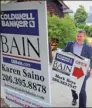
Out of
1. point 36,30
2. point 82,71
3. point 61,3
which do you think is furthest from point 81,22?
point 36,30

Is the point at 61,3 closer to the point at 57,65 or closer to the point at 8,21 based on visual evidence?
the point at 57,65

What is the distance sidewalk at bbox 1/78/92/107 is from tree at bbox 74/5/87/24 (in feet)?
2.11

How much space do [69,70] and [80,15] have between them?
1.96 ft

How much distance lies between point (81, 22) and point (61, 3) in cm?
32

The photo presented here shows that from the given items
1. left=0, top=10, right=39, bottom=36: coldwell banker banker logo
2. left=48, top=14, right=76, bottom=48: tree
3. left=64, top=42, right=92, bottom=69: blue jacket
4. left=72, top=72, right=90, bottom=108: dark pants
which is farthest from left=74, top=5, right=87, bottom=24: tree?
left=0, top=10, right=39, bottom=36: coldwell banker banker logo

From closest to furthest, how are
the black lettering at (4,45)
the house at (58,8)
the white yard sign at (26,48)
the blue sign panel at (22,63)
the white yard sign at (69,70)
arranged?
the white yard sign at (26,48) < the blue sign panel at (22,63) < the black lettering at (4,45) < the white yard sign at (69,70) < the house at (58,8)

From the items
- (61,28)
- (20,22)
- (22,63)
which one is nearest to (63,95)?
(61,28)

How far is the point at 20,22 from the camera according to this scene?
6.82 feet

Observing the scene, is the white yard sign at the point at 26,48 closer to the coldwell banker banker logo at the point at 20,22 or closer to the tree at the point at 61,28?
the coldwell banker banker logo at the point at 20,22

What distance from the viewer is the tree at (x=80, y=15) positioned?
2.74 metres

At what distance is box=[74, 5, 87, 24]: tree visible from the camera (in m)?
2.74

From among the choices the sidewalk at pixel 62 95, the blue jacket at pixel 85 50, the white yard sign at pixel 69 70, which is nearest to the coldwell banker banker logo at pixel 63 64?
the white yard sign at pixel 69 70

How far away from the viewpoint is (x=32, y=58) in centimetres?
209

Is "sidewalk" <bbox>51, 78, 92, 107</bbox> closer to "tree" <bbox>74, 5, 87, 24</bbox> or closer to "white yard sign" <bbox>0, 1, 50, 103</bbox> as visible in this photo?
"tree" <bbox>74, 5, 87, 24</bbox>
